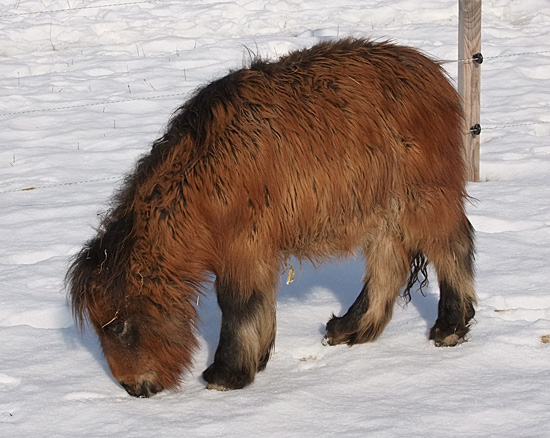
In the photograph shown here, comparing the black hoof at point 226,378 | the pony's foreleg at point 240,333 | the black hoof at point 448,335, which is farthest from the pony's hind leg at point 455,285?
the black hoof at point 226,378

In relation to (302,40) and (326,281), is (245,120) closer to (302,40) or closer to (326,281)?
(326,281)

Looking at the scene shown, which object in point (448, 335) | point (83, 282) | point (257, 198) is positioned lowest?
point (448, 335)

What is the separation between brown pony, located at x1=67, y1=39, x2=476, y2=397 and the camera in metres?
3.61

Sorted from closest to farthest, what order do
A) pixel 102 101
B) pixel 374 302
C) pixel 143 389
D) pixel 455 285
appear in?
1. pixel 143 389
2. pixel 455 285
3. pixel 374 302
4. pixel 102 101

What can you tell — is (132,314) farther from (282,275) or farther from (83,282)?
(282,275)

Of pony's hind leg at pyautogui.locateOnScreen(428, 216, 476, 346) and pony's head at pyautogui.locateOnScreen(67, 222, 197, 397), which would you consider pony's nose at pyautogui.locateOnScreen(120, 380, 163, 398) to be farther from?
pony's hind leg at pyautogui.locateOnScreen(428, 216, 476, 346)

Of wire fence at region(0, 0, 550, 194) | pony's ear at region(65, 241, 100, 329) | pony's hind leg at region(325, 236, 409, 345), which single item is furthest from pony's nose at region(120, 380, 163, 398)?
wire fence at region(0, 0, 550, 194)

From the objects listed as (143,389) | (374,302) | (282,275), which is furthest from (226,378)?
(282,275)

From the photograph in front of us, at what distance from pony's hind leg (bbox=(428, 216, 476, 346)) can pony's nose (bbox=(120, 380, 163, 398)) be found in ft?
4.54

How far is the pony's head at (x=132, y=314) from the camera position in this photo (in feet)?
11.8

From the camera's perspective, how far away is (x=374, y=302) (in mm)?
4250

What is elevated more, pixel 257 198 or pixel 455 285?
pixel 257 198

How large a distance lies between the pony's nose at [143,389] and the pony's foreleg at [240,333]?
0.83 feet

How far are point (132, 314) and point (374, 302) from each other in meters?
1.26
